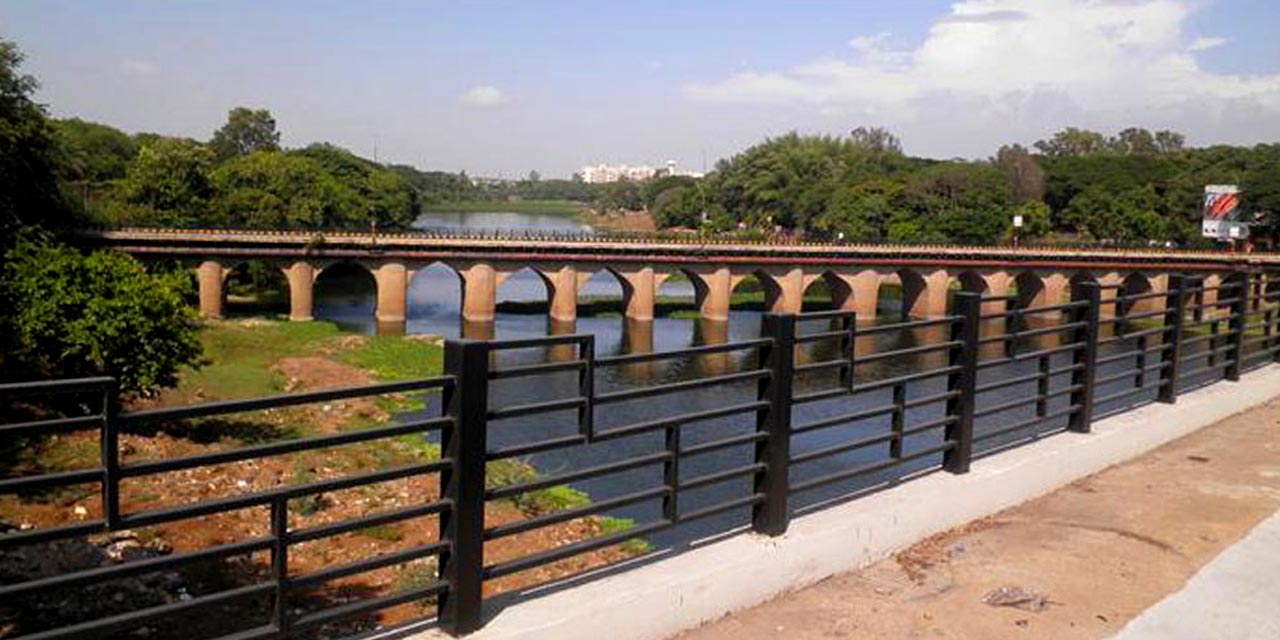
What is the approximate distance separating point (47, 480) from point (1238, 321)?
351 inches

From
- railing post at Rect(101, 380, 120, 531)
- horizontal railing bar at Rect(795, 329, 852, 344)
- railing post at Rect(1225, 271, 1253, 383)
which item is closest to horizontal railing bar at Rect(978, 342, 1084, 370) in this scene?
horizontal railing bar at Rect(795, 329, 852, 344)

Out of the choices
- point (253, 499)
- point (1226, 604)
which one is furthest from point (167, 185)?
point (1226, 604)

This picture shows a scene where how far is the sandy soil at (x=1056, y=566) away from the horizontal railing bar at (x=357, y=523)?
1128 millimetres

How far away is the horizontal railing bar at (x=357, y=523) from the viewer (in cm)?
303

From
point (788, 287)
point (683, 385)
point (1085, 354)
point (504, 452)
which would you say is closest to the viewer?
point (504, 452)

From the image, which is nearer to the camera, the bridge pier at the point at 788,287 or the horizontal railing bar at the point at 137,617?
the horizontal railing bar at the point at 137,617

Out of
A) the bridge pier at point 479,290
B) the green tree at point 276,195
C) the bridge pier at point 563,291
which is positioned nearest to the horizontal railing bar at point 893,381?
the bridge pier at point 479,290

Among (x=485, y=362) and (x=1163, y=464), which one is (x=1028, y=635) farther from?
(x=1163, y=464)

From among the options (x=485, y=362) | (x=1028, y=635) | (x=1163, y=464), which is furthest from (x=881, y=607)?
(x=1163, y=464)

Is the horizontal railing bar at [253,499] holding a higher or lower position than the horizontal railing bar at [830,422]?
higher

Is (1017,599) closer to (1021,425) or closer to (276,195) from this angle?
(1021,425)

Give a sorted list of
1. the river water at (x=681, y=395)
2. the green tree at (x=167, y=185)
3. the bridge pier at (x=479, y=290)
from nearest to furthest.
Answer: the river water at (x=681, y=395) < the bridge pier at (x=479, y=290) < the green tree at (x=167, y=185)

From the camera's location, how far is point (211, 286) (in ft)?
139

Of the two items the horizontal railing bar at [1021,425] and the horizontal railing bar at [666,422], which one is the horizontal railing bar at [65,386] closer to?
the horizontal railing bar at [666,422]
